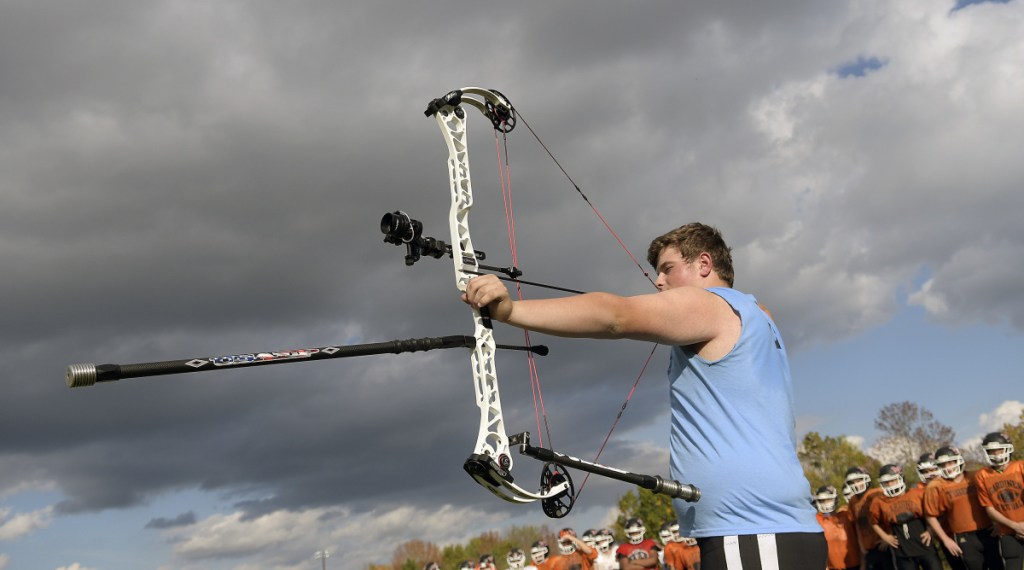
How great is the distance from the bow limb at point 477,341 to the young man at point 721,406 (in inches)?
27.2

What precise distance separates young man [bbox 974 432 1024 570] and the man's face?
9840mm

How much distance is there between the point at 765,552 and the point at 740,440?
1.48ft

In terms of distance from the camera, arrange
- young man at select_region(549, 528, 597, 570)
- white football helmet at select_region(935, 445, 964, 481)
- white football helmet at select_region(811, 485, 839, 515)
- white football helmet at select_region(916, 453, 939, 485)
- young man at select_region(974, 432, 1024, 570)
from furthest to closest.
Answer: young man at select_region(549, 528, 597, 570) → white football helmet at select_region(811, 485, 839, 515) → white football helmet at select_region(916, 453, 939, 485) → white football helmet at select_region(935, 445, 964, 481) → young man at select_region(974, 432, 1024, 570)

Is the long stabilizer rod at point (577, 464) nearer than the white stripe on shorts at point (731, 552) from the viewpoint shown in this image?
No

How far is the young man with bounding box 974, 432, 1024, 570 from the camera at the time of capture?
38.9ft

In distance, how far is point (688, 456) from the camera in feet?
12.6

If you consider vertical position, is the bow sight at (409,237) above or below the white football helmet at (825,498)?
above

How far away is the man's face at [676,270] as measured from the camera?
4.18m

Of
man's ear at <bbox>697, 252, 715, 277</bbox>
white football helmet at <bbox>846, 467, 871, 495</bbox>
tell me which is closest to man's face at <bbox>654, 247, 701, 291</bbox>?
man's ear at <bbox>697, 252, 715, 277</bbox>

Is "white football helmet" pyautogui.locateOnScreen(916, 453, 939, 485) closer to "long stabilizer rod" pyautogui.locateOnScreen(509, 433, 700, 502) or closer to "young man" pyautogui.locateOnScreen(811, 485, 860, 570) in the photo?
"young man" pyautogui.locateOnScreen(811, 485, 860, 570)

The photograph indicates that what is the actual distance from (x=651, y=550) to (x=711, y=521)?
41.7ft

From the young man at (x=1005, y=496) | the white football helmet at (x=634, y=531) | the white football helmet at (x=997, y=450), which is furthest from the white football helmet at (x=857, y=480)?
the white football helmet at (x=634, y=531)

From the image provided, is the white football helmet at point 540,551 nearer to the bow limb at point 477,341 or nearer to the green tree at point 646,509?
the bow limb at point 477,341

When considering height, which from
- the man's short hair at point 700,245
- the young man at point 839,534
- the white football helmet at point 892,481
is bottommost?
the young man at point 839,534
